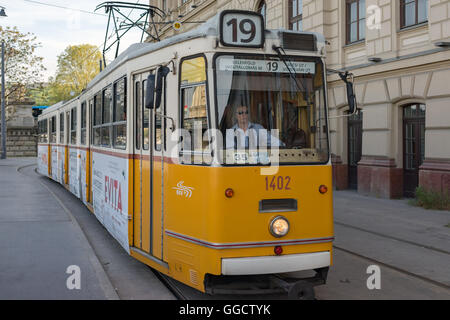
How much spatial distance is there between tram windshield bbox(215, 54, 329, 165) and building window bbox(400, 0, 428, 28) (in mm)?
10093

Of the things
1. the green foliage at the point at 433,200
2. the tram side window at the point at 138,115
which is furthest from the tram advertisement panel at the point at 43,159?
the tram side window at the point at 138,115

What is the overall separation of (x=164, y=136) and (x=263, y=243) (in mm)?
1673

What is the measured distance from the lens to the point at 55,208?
12.7 m

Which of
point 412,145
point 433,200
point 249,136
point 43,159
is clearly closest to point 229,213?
point 249,136

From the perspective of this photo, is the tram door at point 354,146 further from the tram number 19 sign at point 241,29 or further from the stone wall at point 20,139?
the stone wall at point 20,139

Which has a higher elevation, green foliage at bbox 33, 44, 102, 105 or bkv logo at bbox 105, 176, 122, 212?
green foliage at bbox 33, 44, 102, 105

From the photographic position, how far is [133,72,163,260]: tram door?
6121 millimetres

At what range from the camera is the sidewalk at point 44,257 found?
5.85 m

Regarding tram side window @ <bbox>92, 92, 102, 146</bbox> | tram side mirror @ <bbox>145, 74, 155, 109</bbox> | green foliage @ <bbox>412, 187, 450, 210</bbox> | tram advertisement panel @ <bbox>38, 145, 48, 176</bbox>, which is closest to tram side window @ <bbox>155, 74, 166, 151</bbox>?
tram side mirror @ <bbox>145, 74, 155, 109</bbox>

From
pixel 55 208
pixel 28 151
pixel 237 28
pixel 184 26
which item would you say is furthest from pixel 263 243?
pixel 28 151

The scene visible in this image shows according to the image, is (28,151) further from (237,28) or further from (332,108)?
(237,28)

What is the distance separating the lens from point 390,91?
49.7 feet

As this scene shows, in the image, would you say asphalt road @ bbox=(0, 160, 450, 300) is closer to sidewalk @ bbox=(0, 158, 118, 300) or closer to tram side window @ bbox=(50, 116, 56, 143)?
sidewalk @ bbox=(0, 158, 118, 300)

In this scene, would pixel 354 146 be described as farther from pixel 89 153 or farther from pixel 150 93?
pixel 150 93
